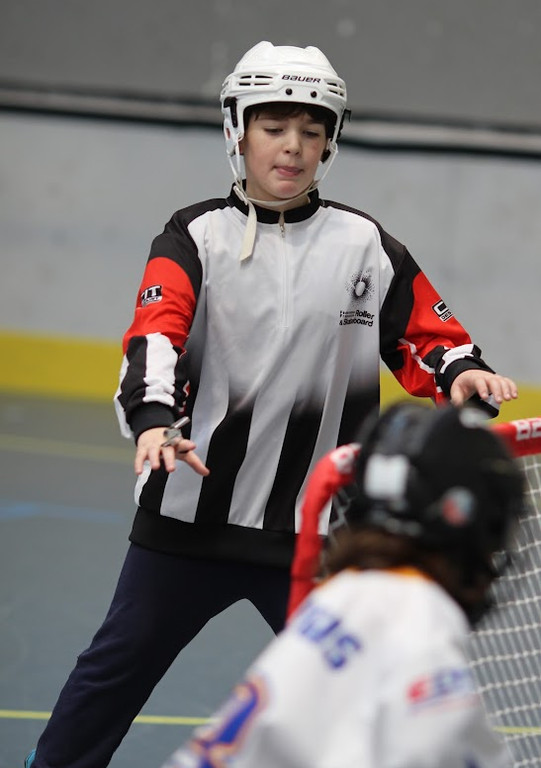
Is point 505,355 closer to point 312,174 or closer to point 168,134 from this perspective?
point 168,134

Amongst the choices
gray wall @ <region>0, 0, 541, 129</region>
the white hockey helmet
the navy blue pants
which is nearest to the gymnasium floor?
the navy blue pants

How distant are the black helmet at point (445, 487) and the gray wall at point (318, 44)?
23.2 ft

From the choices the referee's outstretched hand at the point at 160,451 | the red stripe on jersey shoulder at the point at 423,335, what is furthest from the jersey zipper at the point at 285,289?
the referee's outstretched hand at the point at 160,451

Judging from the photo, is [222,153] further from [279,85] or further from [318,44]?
[279,85]

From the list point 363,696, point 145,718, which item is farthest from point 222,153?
point 363,696

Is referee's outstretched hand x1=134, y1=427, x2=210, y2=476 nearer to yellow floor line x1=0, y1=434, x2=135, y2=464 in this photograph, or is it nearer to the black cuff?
the black cuff

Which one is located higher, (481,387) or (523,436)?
(481,387)

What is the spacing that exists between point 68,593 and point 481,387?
8.54 feet

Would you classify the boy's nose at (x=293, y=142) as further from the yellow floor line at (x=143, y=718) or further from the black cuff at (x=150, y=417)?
the yellow floor line at (x=143, y=718)

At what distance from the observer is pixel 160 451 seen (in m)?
2.17

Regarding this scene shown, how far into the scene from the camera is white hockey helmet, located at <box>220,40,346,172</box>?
8.68 feet

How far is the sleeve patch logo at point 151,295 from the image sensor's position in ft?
8.48

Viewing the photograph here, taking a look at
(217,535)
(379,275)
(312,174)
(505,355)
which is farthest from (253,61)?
(505,355)

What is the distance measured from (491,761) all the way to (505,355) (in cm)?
703
